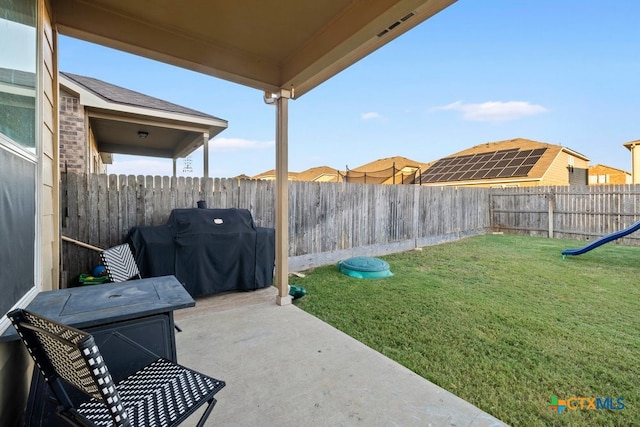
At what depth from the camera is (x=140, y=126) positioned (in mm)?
6770

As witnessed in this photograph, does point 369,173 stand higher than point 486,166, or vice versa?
point 486,166

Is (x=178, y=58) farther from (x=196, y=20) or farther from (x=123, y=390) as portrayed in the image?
(x=123, y=390)

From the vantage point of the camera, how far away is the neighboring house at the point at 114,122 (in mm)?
5249

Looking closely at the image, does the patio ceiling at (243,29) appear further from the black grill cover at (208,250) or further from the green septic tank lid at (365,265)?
the green septic tank lid at (365,265)

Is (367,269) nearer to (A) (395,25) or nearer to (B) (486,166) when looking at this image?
(A) (395,25)

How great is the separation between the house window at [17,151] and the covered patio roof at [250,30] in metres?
0.75

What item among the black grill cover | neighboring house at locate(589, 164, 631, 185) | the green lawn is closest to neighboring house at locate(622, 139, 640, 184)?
neighboring house at locate(589, 164, 631, 185)

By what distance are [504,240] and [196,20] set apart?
9.27 m

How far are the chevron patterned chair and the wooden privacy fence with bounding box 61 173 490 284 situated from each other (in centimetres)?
87

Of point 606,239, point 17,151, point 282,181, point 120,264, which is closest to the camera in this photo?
point 17,151

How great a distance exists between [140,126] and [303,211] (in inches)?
171

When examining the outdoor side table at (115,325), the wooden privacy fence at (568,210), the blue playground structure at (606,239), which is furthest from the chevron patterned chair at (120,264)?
the wooden privacy fence at (568,210)

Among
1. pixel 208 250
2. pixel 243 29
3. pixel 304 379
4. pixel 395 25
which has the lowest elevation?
pixel 304 379

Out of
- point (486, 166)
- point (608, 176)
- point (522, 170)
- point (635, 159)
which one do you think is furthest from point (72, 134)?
point (608, 176)
